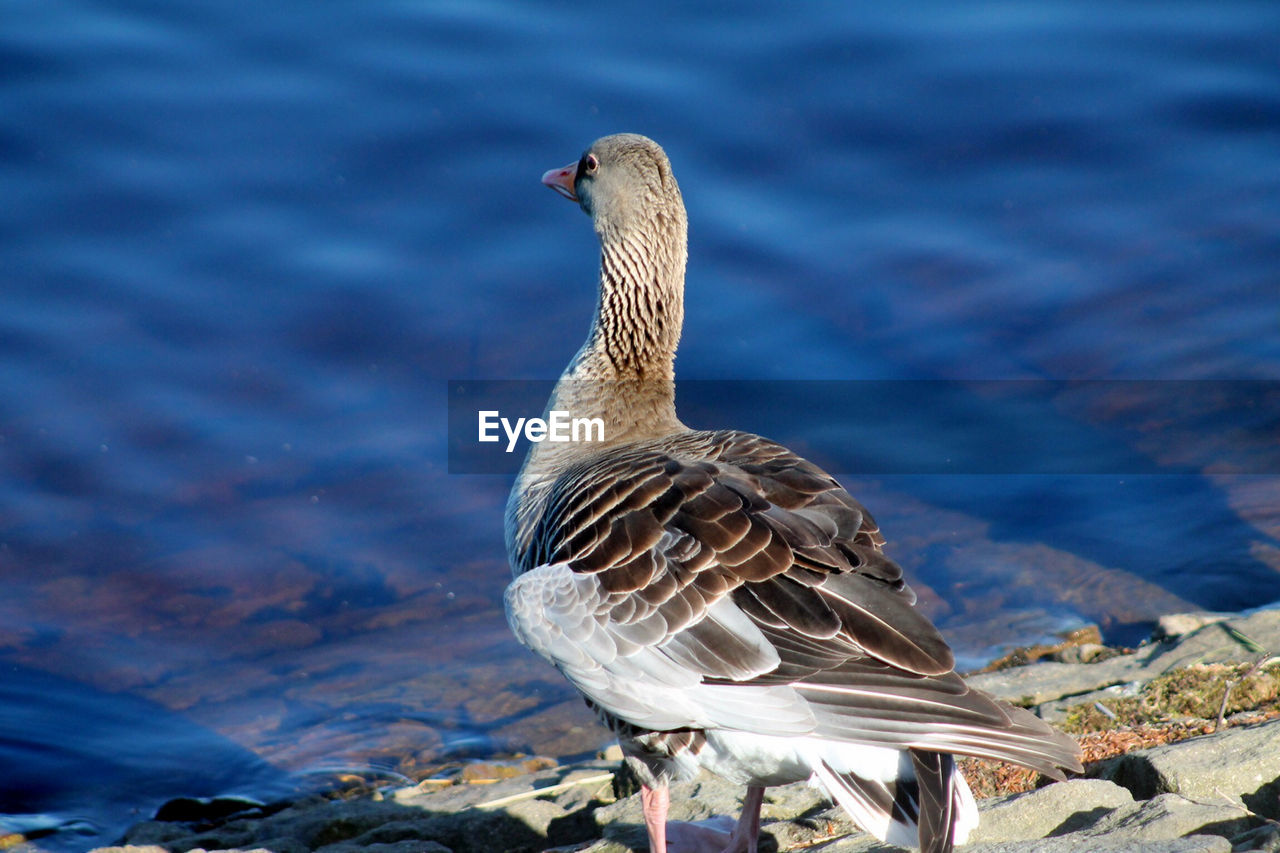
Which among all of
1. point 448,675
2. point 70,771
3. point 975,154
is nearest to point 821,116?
point 975,154

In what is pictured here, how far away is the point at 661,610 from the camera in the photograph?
4391mm

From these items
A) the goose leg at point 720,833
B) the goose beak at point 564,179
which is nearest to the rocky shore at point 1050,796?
the goose leg at point 720,833

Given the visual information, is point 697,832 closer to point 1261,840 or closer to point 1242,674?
point 1261,840

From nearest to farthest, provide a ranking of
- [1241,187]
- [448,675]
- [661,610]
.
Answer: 1. [661,610]
2. [448,675]
3. [1241,187]

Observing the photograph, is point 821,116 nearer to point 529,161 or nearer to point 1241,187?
point 529,161

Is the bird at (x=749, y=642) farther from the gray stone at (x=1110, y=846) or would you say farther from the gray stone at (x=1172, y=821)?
the gray stone at (x=1172, y=821)

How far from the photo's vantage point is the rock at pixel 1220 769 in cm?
437

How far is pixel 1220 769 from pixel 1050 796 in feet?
2.00

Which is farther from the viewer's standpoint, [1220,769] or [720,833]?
[720,833]

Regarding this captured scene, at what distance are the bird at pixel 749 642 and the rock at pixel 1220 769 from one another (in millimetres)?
803

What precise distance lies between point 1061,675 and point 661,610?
293cm

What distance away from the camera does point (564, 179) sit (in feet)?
22.4

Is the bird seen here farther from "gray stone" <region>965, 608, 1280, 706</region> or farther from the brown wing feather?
"gray stone" <region>965, 608, 1280, 706</region>
